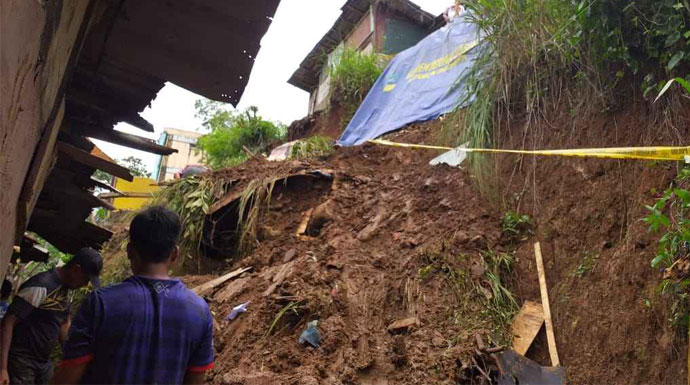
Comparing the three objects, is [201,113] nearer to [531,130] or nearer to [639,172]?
[531,130]

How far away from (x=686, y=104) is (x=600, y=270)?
1.31 metres

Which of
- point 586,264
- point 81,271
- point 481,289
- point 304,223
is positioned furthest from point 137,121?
point 586,264

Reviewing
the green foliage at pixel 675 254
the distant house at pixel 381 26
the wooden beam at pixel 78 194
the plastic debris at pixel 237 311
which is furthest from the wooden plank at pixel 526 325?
the distant house at pixel 381 26

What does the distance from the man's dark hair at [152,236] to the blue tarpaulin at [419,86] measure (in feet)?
18.2

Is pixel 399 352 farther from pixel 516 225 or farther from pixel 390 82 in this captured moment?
pixel 390 82

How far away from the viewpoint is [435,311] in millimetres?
4195

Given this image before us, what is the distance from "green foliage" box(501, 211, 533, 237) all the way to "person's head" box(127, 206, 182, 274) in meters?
3.65

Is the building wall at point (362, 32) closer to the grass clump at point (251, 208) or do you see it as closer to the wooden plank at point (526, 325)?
the grass clump at point (251, 208)

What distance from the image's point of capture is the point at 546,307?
3969 mm

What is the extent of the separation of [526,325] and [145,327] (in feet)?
10.1

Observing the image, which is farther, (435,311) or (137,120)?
(435,311)

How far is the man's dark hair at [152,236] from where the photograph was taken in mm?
1743

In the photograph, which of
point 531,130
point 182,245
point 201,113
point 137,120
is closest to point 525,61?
point 531,130

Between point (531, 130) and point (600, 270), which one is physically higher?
point (531, 130)
